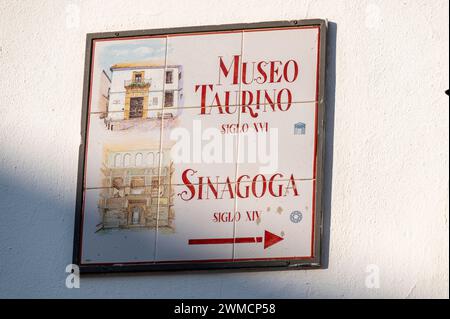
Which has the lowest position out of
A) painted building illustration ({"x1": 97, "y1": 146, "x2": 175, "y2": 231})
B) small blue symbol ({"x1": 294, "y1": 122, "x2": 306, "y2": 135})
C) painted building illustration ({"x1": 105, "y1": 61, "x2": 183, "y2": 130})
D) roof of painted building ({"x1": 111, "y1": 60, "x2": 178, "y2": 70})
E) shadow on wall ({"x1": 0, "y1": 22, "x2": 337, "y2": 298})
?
shadow on wall ({"x1": 0, "y1": 22, "x2": 337, "y2": 298})

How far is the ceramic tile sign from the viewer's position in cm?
586

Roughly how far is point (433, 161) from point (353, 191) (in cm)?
36

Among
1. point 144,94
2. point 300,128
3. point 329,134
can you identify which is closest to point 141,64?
point 144,94

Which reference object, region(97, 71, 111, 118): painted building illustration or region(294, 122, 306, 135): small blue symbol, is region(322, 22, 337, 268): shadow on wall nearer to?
region(294, 122, 306, 135): small blue symbol

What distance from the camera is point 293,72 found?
604 cm

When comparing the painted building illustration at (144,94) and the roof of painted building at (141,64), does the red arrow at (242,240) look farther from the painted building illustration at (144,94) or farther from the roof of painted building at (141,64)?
the roof of painted building at (141,64)

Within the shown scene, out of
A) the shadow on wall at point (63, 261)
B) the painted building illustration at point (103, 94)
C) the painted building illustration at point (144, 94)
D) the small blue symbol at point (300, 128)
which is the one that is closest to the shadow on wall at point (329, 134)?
the shadow on wall at point (63, 261)

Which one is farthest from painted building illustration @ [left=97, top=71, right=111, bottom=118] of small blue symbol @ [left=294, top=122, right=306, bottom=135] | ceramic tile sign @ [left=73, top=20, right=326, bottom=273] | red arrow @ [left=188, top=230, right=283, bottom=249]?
small blue symbol @ [left=294, top=122, right=306, bottom=135]

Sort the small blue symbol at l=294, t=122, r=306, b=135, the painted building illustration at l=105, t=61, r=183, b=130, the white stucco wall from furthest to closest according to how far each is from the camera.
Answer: the painted building illustration at l=105, t=61, r=183, b=130, the small blue symbol at l=294, t=122, r=306, b=135, the white stucco wall

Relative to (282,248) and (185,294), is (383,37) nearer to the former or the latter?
Answer: (282,248)

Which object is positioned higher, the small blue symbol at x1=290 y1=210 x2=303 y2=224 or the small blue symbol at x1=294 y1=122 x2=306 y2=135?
the small blue symbol at x1=294 y1=122 x2=306 y2=135

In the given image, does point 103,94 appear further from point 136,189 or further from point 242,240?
point 242,240

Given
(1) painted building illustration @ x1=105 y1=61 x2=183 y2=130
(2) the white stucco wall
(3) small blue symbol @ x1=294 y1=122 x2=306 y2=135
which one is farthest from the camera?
(1) painted building illustration @ x1=105 y1=61 x2=183 y2=130
